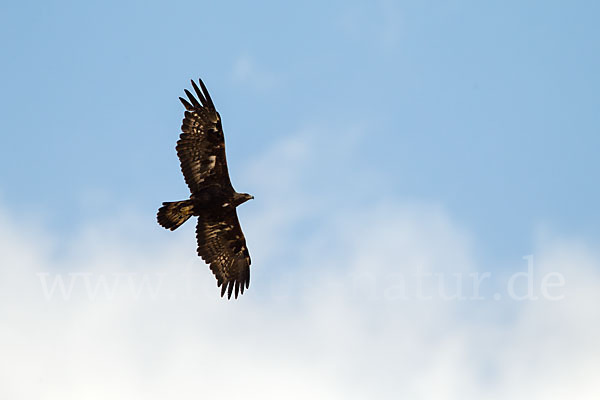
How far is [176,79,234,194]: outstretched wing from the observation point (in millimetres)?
19406

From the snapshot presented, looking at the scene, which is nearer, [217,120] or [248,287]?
[217,120]

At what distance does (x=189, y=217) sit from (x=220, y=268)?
6.13ft

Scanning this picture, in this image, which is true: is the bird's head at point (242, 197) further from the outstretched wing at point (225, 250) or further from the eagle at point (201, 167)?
the outstretched wing at point (225, 250)

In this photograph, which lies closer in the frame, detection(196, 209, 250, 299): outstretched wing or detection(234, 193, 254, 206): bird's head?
detection(234, 193, 254, 206): bird's head

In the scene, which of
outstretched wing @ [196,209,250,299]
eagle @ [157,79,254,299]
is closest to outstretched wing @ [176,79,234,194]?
eagle @ [157,79,254,299]

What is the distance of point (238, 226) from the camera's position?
68.2 ft

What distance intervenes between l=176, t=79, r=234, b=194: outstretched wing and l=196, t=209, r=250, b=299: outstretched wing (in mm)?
1321

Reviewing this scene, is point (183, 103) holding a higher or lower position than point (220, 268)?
higher

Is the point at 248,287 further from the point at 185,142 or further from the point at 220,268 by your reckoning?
the point at 185,142

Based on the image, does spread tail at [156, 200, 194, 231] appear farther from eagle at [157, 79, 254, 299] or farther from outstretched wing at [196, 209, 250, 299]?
outstretched wing at [196, 209, 250, 299]

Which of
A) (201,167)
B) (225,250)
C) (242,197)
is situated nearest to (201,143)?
(201,167)

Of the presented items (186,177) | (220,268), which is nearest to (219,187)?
(186,177)

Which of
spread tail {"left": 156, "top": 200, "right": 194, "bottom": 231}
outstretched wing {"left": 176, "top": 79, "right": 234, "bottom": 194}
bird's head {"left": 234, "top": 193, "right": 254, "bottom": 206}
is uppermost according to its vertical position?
outstretched wing {"left": 176, "top": 79, "right": 234, "bottom": 194}

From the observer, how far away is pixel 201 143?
19.4m
